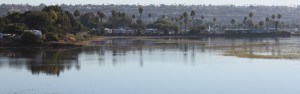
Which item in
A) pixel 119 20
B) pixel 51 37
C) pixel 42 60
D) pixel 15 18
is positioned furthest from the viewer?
pixel 119 20

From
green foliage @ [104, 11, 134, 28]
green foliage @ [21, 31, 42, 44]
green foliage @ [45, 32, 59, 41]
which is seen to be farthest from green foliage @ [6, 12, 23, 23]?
green foliage @ [104, 11, 134, 28]

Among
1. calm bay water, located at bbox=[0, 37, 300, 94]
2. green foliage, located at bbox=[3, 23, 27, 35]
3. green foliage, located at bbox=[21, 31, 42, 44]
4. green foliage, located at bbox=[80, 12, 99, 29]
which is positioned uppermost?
green foliage, located at bbox=[80, 12, 99, 29]

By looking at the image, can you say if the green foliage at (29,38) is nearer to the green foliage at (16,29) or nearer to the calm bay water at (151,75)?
the green foliage at (16,29)

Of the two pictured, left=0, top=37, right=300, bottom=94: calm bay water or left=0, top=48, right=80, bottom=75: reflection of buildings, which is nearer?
left=0, top=37, right=300, bottom=94: calm bay water

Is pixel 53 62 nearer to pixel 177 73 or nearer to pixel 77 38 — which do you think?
pixel 177 73

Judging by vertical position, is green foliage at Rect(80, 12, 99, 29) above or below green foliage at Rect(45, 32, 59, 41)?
above

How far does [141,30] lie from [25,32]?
72.8 m

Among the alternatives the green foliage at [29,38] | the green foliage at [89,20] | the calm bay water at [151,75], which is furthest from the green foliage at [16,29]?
the green foliage at [89,20]

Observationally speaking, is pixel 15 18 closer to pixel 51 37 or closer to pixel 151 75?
pixel 51 37

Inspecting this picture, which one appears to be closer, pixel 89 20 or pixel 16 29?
pixel 16 29

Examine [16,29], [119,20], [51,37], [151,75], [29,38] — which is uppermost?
[119,20]

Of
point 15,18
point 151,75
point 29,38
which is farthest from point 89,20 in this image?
point 151,75

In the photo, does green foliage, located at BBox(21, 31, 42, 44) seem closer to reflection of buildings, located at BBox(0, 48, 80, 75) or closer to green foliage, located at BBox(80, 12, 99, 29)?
reflection of buildings, located at BBox(0, 48, 80, 75)

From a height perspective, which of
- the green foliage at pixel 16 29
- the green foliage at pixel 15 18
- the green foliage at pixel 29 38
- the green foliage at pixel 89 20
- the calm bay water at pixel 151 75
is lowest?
the calm bay water at pixel 151 75
